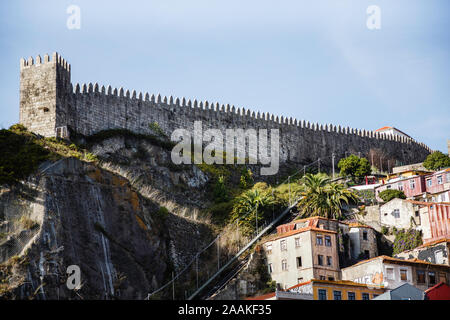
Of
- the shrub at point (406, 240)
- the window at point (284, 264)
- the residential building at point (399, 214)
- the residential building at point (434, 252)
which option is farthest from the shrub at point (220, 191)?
the residential building at point (434, 252)

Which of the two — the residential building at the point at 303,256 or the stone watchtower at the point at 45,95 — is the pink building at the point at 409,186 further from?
the stone watchtower at the point at 45,95

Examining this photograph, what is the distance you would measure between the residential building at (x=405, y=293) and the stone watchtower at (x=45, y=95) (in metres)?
26.8

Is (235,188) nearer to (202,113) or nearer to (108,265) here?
(202,113)

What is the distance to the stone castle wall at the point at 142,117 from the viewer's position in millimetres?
71812

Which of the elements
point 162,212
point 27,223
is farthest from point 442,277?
point 27,223

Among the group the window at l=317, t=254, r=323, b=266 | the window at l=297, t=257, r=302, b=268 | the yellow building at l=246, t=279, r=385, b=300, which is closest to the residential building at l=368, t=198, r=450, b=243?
the window at l=317, t=254, r=323, b=266

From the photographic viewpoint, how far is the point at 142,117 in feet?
257

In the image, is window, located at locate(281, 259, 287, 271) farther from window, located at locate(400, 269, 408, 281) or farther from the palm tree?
window, located at locate(400, 269, 408, 281)

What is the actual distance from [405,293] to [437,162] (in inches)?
1461

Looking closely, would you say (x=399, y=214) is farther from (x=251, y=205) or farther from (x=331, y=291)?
(x=331, y=291)

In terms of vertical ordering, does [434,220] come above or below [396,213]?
below

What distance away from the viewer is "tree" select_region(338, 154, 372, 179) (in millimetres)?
87250
